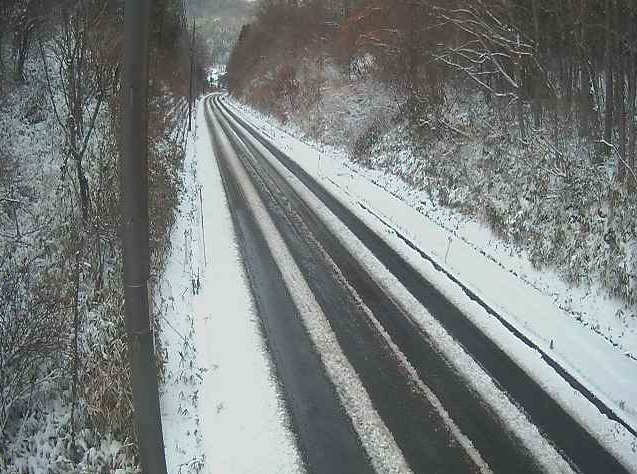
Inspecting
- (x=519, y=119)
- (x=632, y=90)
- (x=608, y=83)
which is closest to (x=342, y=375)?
(x=632, y=90)

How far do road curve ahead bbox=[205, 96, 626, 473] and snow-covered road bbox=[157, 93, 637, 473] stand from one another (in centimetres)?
2

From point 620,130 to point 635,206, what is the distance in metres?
2.29

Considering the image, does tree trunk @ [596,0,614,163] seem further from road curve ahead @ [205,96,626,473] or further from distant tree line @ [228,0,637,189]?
road curve ahead @ [205,96,626,473]

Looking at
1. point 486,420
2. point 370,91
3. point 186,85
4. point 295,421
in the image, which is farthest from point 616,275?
point 186,85

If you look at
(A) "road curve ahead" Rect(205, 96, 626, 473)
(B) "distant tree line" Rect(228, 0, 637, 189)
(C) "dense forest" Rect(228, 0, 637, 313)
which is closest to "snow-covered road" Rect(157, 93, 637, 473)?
(A) "road curve ahead" Rect(205, 96, 626, 473)

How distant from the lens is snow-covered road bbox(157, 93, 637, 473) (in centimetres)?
541

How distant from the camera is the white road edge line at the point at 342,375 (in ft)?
17.6

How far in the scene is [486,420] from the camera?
19.4ft

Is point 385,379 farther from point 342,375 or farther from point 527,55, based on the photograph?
point 527,55

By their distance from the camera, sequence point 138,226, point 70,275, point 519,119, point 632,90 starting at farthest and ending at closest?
point 519,119, point 632,90, point 70,275, point 138,226

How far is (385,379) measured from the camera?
6.67 m

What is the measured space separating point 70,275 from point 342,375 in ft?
14.6

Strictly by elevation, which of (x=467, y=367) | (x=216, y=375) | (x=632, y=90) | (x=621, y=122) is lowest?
(x=216, y=375)

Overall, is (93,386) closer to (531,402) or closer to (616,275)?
(531,402)
